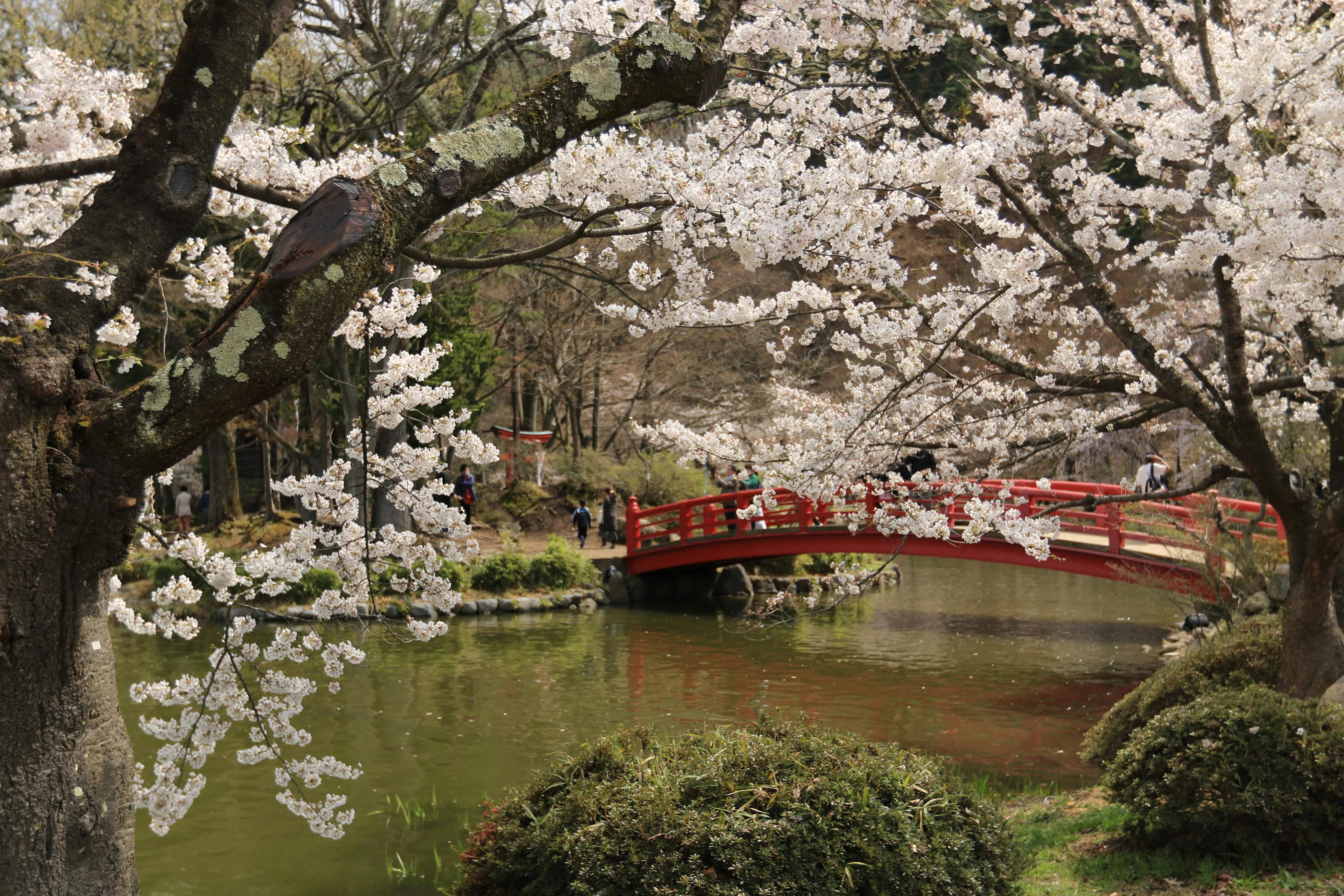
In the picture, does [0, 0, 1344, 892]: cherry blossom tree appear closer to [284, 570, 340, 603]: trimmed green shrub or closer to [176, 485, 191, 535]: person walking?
[284, 570, 340, 603]: trimmed green shrub

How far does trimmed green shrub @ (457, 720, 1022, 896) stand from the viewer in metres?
3.34

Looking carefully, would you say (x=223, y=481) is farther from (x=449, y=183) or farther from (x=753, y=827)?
(x=449, y=183)

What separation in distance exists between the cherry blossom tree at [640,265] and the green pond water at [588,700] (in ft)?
3.67

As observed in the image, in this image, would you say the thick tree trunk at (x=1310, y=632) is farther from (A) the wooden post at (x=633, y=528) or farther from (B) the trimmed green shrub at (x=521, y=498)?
(B) the trimmed green shrub at (x=521, y=498)

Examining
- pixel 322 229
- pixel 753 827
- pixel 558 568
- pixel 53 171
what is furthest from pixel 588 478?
pixel 322 229

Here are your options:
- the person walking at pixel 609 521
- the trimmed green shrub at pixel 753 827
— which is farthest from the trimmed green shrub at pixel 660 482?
the trimmed green shrub at pixel 753 827

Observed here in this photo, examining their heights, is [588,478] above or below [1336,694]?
above

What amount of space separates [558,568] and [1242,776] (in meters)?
13.0

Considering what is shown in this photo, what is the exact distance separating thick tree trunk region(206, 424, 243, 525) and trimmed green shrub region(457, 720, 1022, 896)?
688 inches

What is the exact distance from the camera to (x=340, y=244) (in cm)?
198

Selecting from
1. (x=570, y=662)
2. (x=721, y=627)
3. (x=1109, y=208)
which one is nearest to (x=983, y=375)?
(x=1109, y=208)

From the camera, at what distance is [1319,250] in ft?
14.9

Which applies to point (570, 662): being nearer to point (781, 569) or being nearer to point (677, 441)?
point (677, 441)

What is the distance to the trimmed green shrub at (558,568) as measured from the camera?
16531 millimetres
